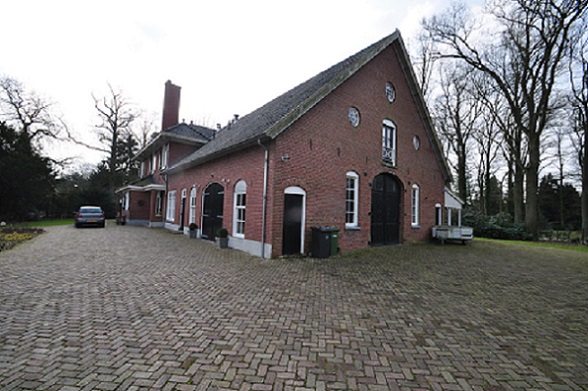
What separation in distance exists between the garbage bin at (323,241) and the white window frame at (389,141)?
5.30 m

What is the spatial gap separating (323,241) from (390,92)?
8497 millimetres

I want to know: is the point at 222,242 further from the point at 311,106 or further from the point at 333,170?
the point at 311,106

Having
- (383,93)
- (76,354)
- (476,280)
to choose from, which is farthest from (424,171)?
(76,354)

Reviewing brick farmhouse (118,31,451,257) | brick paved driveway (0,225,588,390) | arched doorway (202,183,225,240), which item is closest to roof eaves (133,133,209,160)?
brick farmhouse (118,31,451,257)

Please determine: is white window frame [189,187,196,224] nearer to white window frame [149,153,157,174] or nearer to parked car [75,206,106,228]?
parked car [75,206,106,228]

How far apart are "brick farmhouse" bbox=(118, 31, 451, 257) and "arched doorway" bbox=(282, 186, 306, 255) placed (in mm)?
35

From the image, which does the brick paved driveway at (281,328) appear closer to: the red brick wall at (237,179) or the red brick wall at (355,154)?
the red brick wall at (237,179)

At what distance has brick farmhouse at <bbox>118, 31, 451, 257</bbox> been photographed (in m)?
→ 9.17

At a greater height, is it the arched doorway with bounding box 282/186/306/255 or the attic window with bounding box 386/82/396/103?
the attic window with bounding box 386/82/396/103

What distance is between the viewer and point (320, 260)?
8.95 m

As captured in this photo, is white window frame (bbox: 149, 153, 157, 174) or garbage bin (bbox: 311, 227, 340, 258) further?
white window frame (bbox: 149, 153, 157, 174)

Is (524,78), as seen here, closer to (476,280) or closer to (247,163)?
(476,280)

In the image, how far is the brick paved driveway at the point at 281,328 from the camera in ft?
9.02

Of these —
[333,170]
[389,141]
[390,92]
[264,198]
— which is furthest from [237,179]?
[390,92]
